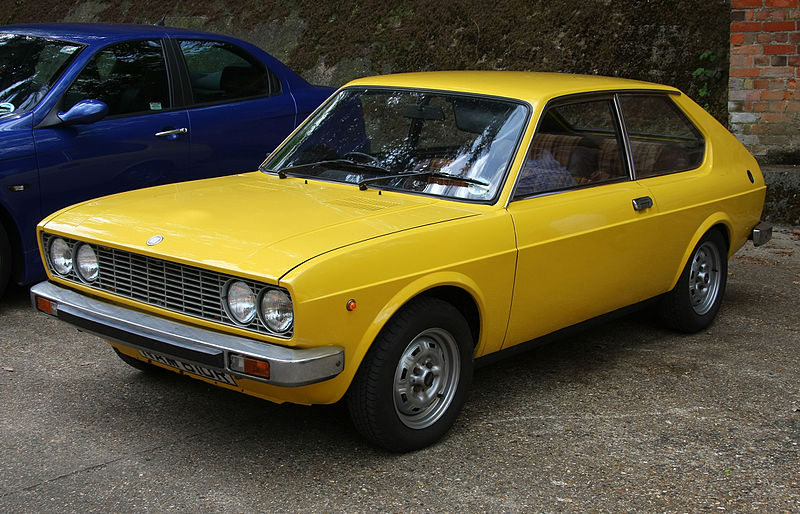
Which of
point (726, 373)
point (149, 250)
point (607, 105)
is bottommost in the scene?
point (726, 373)

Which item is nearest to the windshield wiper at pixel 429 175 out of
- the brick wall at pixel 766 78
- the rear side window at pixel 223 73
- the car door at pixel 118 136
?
the car door at pixel 118 136

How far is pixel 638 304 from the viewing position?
203 inches

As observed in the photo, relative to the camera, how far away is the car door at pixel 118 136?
5.84m

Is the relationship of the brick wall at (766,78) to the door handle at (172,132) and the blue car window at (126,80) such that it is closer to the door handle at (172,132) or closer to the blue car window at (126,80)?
the door handle at (172,132)

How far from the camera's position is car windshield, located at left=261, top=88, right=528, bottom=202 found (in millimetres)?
4348

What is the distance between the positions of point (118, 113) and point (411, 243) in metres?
3.32

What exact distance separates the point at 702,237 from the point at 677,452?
1858 mm

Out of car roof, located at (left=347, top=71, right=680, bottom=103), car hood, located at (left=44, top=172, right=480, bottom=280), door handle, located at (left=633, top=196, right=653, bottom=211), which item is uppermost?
car roof, located at (left=347, top=71, right=680, bottom=103)

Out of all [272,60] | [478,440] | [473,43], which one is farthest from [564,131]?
[473,43]

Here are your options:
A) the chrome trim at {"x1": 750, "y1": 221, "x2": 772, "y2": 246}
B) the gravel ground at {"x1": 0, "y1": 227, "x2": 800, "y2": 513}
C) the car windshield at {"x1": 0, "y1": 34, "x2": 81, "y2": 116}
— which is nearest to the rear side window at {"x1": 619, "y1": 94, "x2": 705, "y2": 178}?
the chrome trim at {"x1": 750, "y1": 221, "x2": 772, "y2": 246}

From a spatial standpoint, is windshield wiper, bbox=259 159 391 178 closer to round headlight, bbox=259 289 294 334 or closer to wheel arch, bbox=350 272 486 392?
wheel arch, bbox=350 272 486 392

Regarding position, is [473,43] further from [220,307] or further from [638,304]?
[220,307]

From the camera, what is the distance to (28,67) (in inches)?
241

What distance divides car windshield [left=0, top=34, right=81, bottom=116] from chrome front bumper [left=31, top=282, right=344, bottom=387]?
238cm
